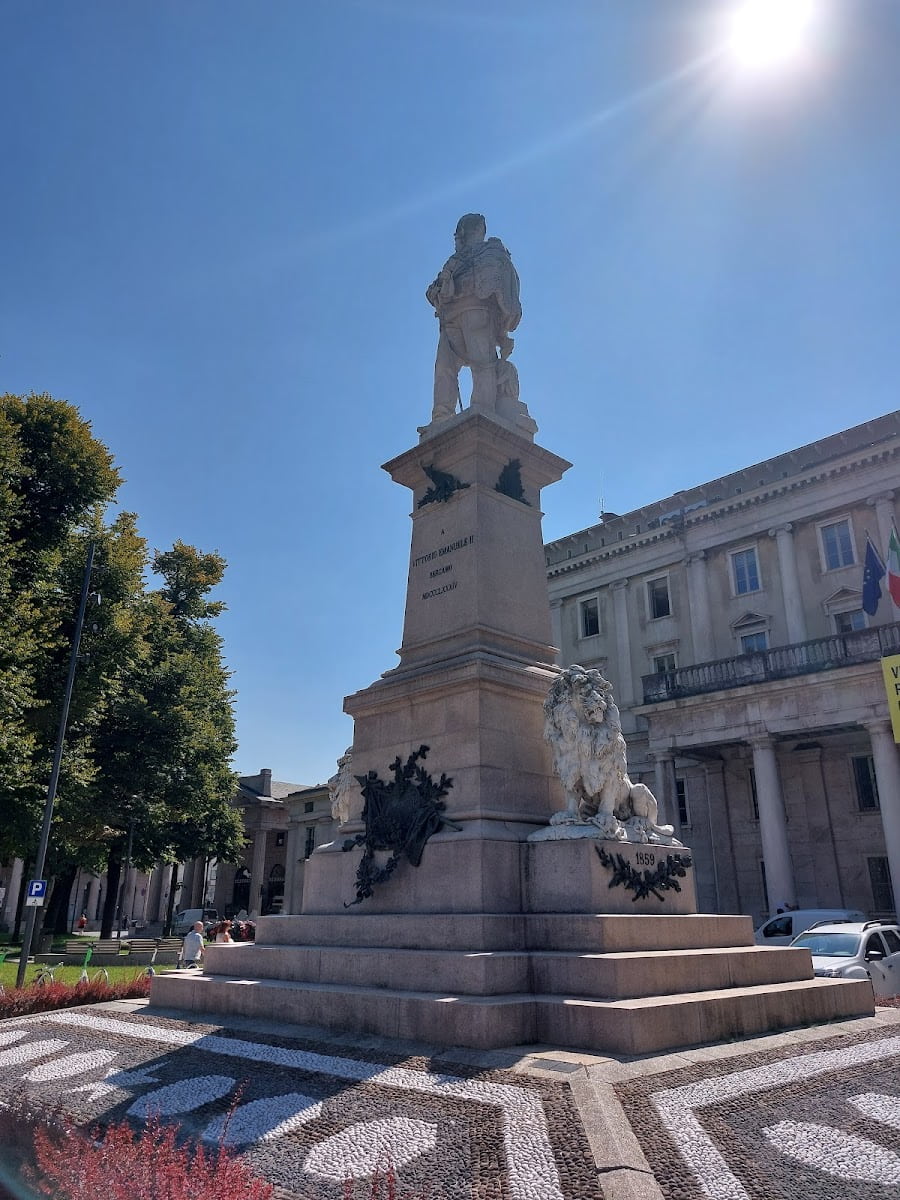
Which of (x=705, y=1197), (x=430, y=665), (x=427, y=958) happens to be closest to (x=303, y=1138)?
(x=705, y=1197)

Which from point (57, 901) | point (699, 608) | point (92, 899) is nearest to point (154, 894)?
point (92, 899)

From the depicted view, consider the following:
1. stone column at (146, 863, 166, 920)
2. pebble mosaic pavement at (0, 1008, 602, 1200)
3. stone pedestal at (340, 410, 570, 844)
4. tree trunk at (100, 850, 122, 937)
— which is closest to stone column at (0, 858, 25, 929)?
stone column at (146, 863, 166, 920)

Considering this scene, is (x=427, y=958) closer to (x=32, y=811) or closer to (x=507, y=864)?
(x=507, y=864)

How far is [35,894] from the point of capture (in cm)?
2027

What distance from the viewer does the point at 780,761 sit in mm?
38094

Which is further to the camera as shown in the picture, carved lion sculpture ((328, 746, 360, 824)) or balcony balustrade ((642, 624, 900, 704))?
balcony balustrade ((642, 624, 900, 704))

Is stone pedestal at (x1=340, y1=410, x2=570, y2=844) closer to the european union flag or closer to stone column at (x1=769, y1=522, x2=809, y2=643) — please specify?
the european union flag

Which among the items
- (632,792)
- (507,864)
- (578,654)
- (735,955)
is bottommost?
(735,955)

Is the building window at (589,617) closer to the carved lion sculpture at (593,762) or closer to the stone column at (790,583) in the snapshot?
the stone column at (790,583)

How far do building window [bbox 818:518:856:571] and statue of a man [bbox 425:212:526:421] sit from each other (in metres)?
30.6

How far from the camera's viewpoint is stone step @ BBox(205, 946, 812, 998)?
8.06 meters

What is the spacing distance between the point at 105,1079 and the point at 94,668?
21222mm

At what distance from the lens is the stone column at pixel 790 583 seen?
1599 inches

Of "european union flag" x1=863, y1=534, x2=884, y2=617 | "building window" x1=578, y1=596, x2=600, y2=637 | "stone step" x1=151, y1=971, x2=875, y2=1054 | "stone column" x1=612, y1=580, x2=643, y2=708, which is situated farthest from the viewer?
"building window" x1=578, y1=596, x2=600, y2=637
